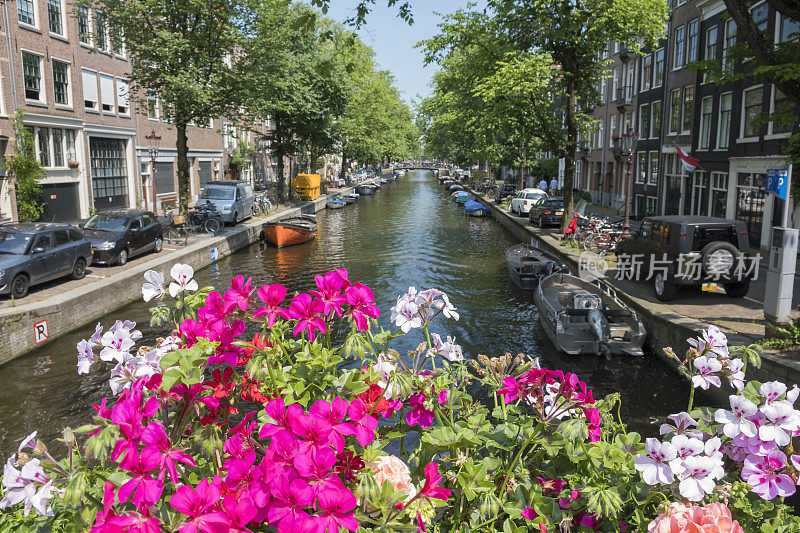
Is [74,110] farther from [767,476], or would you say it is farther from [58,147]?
[767,476]

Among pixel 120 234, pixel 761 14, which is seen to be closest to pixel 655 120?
pixel 761 14

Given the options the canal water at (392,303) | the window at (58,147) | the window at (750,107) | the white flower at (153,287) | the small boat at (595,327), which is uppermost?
the window at (750,107)

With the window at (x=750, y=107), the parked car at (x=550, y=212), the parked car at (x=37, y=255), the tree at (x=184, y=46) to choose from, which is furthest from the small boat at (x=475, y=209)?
the parked car at (x=37, y=255)

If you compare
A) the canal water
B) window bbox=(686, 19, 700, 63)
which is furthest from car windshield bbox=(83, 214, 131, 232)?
window bbox=(686, 19, 700, 63)

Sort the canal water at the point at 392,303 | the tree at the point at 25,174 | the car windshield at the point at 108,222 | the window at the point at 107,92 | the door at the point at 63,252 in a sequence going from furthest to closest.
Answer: the window at the point at 107,92 < the tree at the point at 25,174 < the car windshield at the point at 108,222 < the door at the point at 63,252 < the canal water at the point at 392,303

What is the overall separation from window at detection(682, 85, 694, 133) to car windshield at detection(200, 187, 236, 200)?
74.4 feet

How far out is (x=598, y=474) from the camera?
2301mm

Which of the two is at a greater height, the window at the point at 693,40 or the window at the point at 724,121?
the window at the point at 693,40

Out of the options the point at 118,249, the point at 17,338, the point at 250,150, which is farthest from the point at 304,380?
the point at 250,150

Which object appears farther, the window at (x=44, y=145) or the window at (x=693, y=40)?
the window at (x=693, y=40)

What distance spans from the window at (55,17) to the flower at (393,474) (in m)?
31.1

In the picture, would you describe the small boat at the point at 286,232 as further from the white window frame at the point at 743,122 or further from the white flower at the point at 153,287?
the white flower at the point at 153,287

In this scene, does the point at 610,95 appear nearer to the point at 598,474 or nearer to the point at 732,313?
the point at 732,313

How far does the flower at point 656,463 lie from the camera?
199cm
